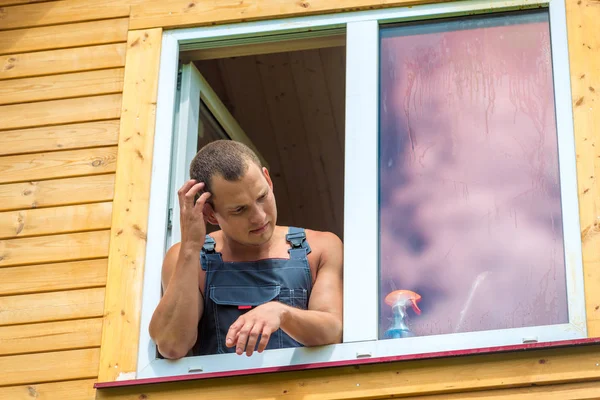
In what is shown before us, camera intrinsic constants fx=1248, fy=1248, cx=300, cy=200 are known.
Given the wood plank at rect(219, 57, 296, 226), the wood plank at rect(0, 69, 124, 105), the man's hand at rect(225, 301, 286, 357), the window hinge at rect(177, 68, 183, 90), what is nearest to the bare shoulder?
the man's hand at rect(225, 301, 286, 357)

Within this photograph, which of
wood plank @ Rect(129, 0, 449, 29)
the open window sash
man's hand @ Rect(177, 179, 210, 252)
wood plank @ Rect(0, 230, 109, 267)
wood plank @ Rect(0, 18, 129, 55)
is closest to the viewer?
man's hand @ Rect(177, 179, 210, 252)

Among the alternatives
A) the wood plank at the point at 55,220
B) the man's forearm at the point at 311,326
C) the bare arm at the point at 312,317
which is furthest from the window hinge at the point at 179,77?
the man's forearm at the point at 311,326

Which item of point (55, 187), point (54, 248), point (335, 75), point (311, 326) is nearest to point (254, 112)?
point (335, 75)

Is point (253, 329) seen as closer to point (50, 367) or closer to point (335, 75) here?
point (50, 367)

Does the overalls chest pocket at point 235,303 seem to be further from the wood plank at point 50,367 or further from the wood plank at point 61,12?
the wood plank at point 61,12

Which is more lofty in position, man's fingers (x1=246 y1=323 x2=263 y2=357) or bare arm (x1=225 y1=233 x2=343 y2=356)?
bare arm (x1=225 y1=233 x2=343 y2=356)

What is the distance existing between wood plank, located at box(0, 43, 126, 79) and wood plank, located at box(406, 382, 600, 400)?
6.66 ft

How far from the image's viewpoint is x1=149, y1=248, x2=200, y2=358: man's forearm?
4.22 meters

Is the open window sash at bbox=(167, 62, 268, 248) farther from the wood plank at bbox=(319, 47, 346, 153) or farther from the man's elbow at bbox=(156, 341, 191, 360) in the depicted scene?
the wood plank at bbox=(319, 47, 346, 153)

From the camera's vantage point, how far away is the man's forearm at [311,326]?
4086mm

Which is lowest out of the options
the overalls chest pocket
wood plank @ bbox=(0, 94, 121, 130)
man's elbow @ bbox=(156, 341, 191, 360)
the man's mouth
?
man's elbow @ bbox=(156, 341, 191, 360)

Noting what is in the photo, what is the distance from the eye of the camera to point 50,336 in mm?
4520

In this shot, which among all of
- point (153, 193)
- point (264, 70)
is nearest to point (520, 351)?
point (153, 193)

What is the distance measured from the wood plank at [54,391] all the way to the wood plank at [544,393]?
126 centimetres
